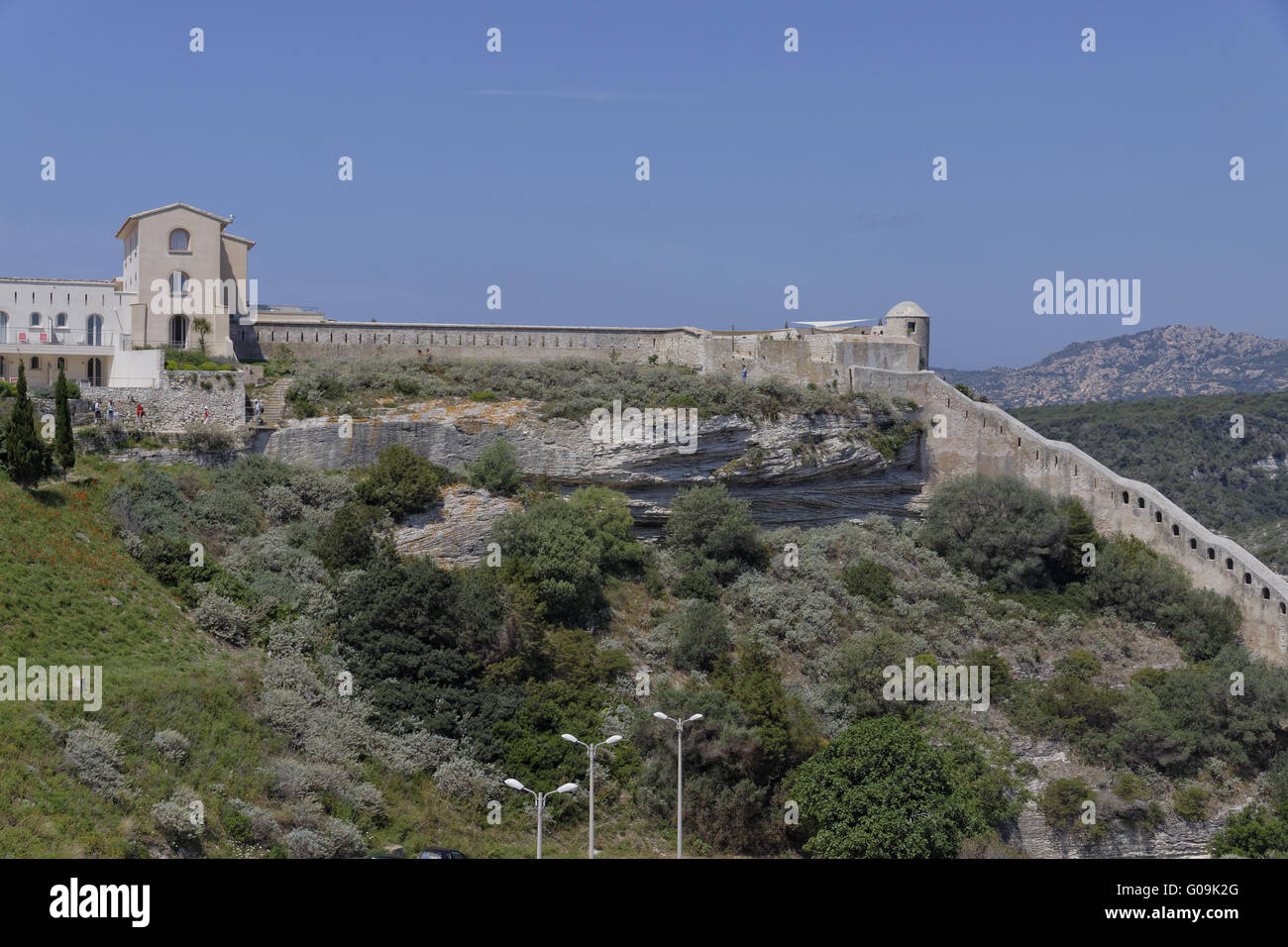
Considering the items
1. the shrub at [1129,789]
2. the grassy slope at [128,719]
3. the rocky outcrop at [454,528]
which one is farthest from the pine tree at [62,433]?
the shrub at [1129,789]

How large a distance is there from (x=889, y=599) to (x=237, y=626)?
16.1 meters

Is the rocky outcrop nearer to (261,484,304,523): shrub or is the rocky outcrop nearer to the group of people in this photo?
(261,484,304,523): shrub

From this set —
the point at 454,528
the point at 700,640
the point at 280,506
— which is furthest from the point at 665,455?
the point at 280,506

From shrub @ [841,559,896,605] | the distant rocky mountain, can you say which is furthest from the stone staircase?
the distant rocky mountain

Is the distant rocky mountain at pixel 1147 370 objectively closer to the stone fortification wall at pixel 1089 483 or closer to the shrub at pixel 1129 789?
the stone fortification wall at pixel 1089 483

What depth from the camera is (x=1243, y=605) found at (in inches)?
1334

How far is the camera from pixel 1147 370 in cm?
16288

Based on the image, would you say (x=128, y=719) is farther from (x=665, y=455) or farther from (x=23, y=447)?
(x=665, y=455)

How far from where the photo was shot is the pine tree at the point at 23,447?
2800cm

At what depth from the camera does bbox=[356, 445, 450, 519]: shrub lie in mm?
31406

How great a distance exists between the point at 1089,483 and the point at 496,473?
16.6 meters

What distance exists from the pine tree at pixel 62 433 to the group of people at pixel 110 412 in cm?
283

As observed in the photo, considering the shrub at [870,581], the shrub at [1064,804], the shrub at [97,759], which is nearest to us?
the shrub at [97,759]
